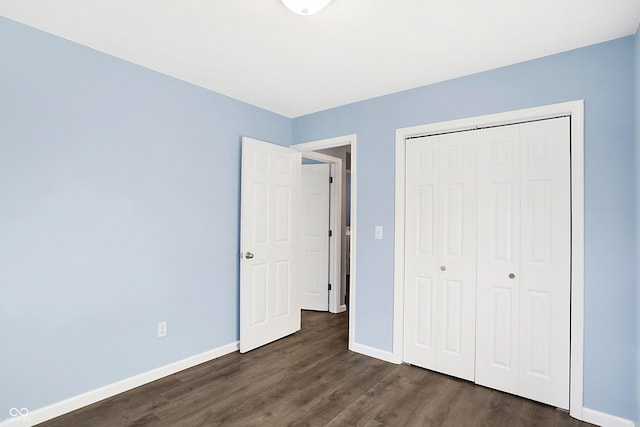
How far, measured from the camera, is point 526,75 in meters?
2.42

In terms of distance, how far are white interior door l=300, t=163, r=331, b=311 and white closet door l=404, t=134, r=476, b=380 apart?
1715 millimetres

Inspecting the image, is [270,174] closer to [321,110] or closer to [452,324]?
[321,110]

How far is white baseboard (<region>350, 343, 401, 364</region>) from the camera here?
3037mm

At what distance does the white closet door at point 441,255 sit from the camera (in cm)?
269

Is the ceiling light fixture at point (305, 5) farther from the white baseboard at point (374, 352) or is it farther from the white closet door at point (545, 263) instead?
the white baseboard at point (374, 352)

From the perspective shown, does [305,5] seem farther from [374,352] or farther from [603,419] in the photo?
[603,419]

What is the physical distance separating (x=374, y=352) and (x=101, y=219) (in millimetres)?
2542

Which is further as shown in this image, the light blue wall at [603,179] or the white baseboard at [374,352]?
the white baseboard at [374,352]

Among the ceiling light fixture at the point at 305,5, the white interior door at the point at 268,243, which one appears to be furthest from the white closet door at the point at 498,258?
the white interior door at the point at 268,243

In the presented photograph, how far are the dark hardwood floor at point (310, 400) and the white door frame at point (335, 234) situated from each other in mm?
1470

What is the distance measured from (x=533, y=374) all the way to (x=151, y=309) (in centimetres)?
290

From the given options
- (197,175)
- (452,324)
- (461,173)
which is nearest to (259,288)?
(197,175)

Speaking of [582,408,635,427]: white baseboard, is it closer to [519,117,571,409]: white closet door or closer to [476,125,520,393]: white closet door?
[519,117,571,409]: white closet door

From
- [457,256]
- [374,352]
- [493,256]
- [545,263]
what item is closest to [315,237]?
[374,352]
